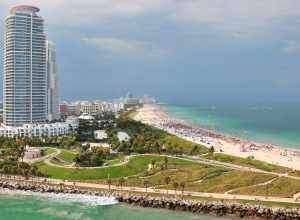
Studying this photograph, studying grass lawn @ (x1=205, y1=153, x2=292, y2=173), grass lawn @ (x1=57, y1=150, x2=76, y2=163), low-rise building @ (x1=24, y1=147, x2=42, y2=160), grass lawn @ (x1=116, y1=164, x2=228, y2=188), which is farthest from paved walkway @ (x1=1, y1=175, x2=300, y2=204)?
grass lawn @ (x1=205, y1=153, x2=292, y2=173)

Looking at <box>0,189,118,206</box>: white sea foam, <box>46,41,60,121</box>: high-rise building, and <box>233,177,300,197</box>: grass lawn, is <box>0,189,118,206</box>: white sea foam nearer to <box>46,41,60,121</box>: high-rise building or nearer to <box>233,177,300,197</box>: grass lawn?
<box>233,177,300,197</box>: grass lawn

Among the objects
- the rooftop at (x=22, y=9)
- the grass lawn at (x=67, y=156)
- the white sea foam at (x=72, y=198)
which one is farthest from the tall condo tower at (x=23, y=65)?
the white sea foam at (x=72, y=198)

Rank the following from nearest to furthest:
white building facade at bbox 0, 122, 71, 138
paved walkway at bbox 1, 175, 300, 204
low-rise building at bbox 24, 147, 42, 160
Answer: paved walkway at bbox 1, 175, 300, 204 → low-rise building at bbox 24, 147, 42, 160 → white building facade at bbox 0, 122, 71, 138

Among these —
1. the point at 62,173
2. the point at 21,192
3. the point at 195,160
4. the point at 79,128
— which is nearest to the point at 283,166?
the point at 195,160

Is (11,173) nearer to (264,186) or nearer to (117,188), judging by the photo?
(117,188)

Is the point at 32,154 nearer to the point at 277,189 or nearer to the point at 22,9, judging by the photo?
the point at 277,189

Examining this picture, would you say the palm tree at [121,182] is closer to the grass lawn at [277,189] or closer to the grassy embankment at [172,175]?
the grassy embankment at [172,175]

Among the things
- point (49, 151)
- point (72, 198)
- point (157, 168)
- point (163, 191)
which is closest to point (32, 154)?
point (49, 151)

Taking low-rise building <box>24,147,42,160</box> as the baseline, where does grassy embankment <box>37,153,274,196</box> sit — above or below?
below
